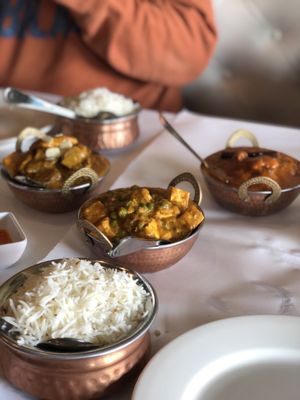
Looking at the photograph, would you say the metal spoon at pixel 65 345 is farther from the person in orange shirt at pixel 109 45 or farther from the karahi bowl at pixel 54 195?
the person in orange shirt at pixel 109 45

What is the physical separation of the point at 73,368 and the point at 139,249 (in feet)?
0.78

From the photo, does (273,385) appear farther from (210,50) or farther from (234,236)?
(210,50)

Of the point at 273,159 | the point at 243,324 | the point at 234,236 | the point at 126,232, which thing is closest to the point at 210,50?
the point at 273,159

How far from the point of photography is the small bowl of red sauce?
880 mm

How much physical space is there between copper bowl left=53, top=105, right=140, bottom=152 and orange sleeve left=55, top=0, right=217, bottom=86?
0.47 m

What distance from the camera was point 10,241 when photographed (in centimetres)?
94

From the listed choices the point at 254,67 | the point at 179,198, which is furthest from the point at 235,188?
the point at 254,67

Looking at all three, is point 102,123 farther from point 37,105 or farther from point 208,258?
point 208,258

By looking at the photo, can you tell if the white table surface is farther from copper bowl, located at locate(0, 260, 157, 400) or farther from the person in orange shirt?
the person in orange shirt

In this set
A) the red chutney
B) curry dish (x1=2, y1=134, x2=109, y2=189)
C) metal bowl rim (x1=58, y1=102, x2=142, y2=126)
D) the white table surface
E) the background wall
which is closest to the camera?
the white table surface

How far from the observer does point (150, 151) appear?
1.28 metres

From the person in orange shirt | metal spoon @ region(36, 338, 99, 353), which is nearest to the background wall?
the person in orange shirt

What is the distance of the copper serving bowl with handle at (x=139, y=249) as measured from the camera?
839mm

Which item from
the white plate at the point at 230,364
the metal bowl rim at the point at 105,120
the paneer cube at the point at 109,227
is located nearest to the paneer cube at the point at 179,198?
the paneer cube at the point at 109,227
